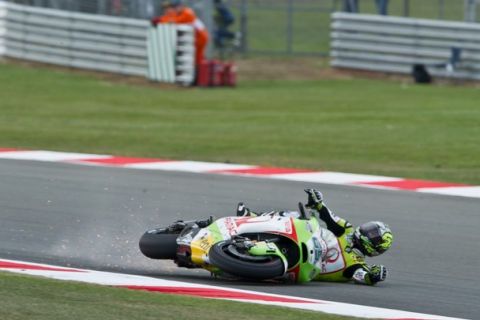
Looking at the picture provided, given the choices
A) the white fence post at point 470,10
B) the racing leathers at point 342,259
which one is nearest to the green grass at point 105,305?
the racing leathers at point 342,259

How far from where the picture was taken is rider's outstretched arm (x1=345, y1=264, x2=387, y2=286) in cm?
818

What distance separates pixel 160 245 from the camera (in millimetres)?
8031

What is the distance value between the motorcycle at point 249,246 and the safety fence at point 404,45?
16184 mm

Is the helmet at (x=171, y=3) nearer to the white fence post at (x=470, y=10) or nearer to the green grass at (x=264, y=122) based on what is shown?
the green grass at (x=264, y=122)

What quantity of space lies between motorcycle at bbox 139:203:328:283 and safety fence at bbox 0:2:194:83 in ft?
48.8

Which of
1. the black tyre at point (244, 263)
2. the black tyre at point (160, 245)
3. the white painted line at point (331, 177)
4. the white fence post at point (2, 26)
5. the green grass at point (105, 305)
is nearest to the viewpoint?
the green grass at point (105, 305)

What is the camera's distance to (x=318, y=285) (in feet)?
26.8

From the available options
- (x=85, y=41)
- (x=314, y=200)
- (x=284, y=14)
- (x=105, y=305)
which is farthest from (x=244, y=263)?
(x=284, y=14)

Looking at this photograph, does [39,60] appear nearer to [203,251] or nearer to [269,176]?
[269,176]

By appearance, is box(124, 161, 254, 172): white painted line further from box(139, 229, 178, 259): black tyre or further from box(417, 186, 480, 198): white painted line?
box(139, 229, 178, 259): black tyre

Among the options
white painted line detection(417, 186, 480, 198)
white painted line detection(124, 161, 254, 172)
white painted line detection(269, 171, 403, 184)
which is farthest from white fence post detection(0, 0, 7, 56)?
white painted line detection(417, 186, 480, 198)

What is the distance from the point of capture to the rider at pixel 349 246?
8172mm

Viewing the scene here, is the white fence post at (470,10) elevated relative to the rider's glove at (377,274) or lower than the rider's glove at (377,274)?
elevated

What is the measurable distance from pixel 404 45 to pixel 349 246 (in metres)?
17.0
